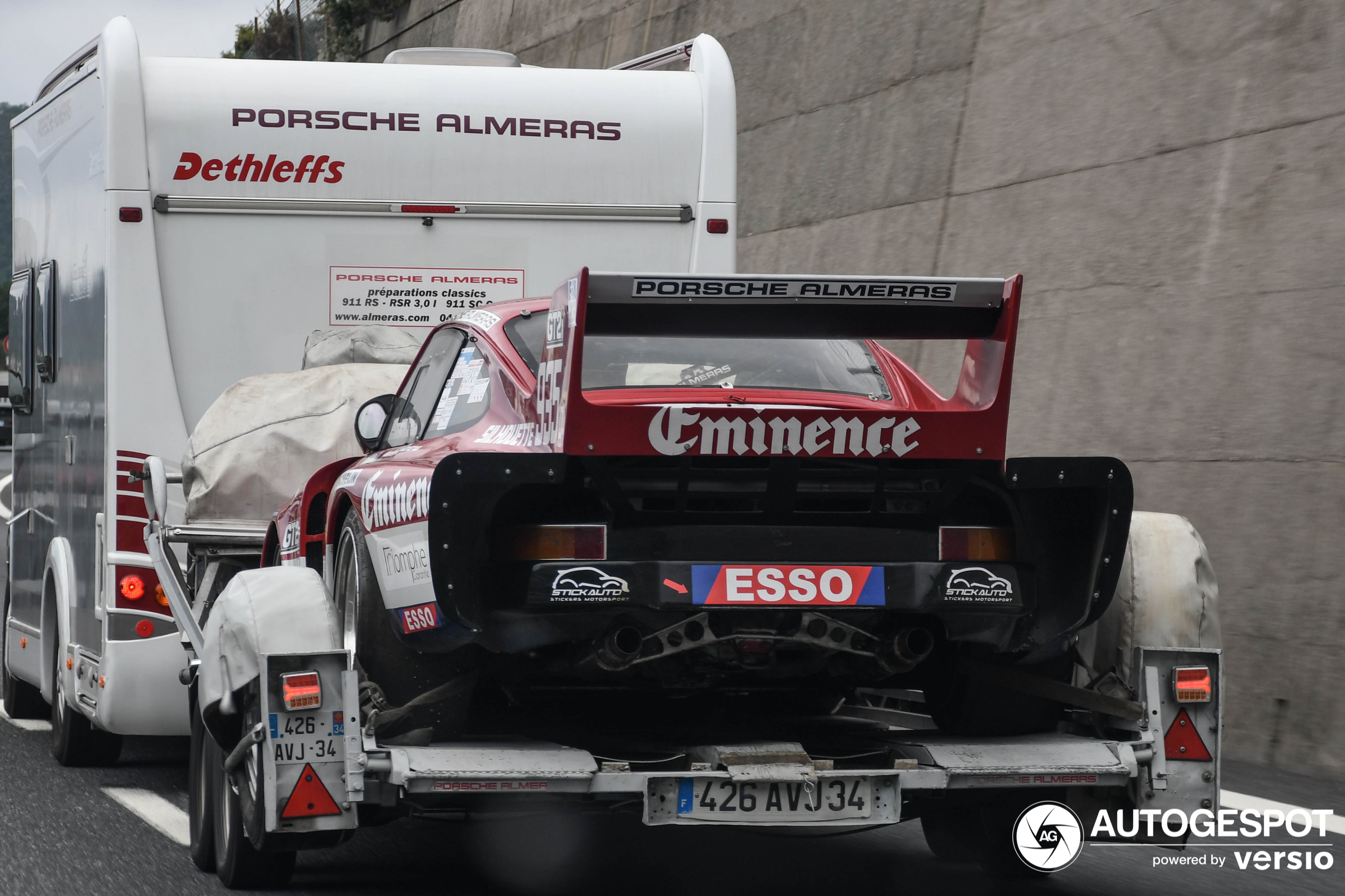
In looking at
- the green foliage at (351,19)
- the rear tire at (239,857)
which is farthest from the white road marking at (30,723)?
the green foliage at (351,19)

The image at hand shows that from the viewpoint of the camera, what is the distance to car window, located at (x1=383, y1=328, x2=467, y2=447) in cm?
678

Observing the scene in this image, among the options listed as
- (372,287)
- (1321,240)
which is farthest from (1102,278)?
(372,287)

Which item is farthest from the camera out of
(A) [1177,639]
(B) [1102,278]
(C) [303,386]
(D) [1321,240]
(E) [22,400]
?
(B) [1102,278]

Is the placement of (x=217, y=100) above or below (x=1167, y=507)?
above

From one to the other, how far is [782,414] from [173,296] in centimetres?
498

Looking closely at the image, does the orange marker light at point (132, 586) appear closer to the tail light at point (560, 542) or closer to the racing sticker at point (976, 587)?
the tail light at point (560, 542)

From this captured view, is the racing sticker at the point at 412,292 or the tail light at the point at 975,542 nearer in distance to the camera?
the tail light at the point at 975,542

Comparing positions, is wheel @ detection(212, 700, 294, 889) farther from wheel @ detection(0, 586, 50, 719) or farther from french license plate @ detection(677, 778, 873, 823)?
wheel @ detection(0, 586, 50, 719)

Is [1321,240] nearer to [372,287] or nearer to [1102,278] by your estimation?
[1102,278]

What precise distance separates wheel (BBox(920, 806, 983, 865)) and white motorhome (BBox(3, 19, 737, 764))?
3743 mm

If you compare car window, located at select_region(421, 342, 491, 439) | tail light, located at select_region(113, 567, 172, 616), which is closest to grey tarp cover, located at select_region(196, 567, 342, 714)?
car window, located at select_region(421, 342, 491, 439)

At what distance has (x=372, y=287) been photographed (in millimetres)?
9719

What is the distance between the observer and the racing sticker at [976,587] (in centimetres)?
543

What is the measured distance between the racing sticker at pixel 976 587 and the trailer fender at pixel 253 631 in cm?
183
